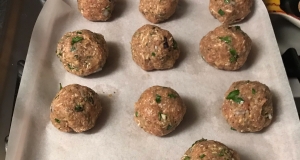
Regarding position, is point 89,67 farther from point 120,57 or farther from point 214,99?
point 214,99

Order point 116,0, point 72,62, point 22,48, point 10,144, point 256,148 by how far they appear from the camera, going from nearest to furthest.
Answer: point 10,144, point 256,148, point 72,62, point 22,48, point 116,0

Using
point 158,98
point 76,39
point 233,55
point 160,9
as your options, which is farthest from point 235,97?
point 76,39

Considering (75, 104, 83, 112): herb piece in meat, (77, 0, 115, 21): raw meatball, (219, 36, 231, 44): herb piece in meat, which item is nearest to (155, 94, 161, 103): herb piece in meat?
(75, 104, 83, 112): herb piece in meat

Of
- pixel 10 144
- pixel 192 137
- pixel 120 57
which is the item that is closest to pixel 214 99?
pixel 192 137

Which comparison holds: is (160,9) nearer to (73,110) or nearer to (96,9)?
(96,9)

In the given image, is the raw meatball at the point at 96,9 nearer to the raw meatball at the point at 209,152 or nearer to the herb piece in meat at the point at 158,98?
the herb piece in meat at the point at 158,98

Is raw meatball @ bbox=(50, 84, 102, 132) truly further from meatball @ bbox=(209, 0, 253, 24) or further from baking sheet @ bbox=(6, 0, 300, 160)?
meatball @ bbox=(209, 0, 253, 24)
